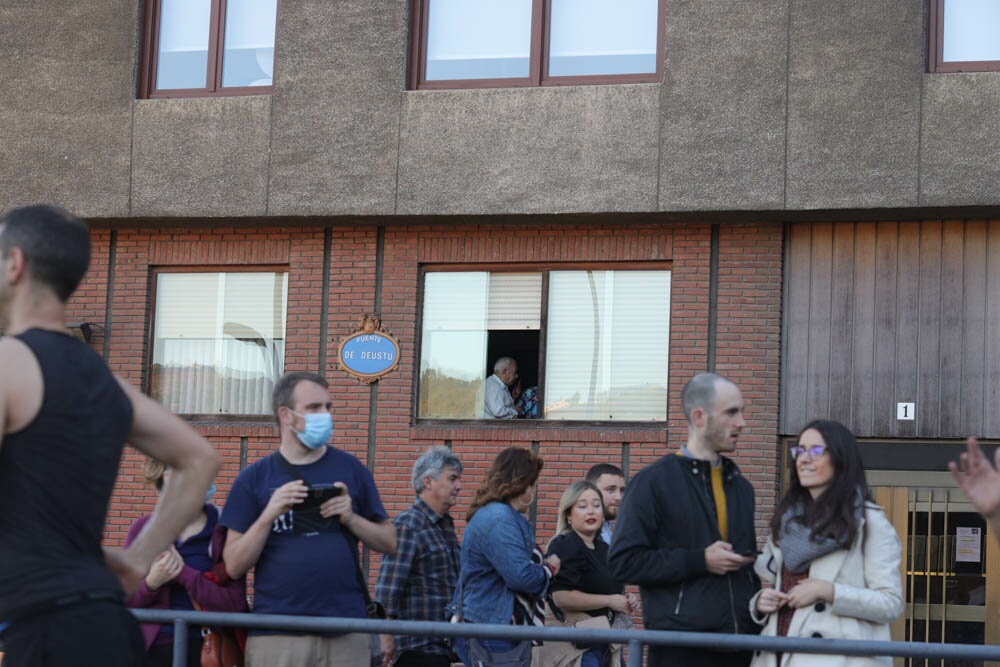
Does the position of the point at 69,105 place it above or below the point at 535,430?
above

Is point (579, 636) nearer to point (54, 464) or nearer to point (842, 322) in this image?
point (54, 464)

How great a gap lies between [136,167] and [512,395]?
4344 mm

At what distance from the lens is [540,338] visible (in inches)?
552

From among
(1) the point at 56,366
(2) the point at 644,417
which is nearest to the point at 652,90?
(2) the point at 644,417

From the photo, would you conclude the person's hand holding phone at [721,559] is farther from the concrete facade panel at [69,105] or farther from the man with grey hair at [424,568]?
the concrete facade panel at [69,105]

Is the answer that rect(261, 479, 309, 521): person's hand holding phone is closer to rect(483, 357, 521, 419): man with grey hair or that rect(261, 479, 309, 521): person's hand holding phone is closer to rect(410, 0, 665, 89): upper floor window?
rect(483, 357, 521, 419): man with grey hair

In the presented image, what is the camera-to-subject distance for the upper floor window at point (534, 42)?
45.3ft

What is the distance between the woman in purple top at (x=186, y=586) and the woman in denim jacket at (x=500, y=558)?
1305 millimetres

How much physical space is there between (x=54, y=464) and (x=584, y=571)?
5.15 m

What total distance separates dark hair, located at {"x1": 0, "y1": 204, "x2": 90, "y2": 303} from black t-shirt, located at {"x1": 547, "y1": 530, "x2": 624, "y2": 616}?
199 inches

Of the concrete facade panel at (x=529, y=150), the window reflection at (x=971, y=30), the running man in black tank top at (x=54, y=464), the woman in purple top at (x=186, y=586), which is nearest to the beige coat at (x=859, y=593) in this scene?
the woman in purple top at (x=186, y=586)

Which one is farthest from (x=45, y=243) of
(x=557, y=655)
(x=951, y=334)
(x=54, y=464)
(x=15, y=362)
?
(x=951, y=334)

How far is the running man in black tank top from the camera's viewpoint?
3.41 metres

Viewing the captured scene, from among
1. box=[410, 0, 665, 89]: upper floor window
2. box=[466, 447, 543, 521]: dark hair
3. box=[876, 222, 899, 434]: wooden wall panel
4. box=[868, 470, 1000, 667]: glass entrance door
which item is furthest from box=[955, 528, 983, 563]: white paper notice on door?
box=[466, 447, 543, 521]: dark hair
